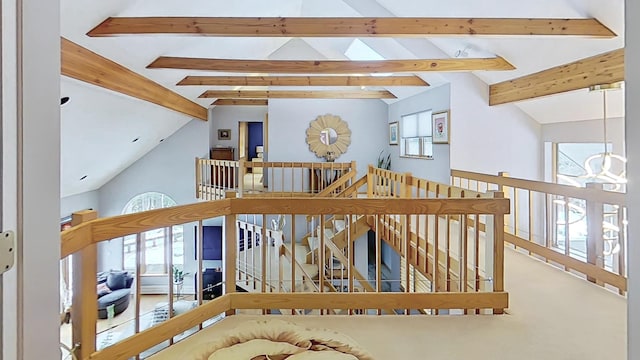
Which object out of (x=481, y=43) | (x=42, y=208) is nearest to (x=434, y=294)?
(x=42, y=208)

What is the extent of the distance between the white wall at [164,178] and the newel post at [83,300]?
8.32 metres

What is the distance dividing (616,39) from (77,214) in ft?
15.0

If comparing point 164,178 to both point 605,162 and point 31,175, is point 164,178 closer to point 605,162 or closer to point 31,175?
point 605,162

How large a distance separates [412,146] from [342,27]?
172 inches

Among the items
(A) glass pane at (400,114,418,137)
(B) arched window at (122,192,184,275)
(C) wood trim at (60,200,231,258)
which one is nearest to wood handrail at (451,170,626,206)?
(C) wood trim at (60,200,231,258)

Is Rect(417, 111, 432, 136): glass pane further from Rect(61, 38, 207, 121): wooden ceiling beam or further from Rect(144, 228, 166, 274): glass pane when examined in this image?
Rect(144, 228, 166, 274): glass pane

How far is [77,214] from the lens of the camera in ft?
5.90

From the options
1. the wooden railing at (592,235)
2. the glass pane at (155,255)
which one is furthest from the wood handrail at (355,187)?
the glass pane at (155,255)

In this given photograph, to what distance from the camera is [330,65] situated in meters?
5.70

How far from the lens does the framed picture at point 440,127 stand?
6.40 m

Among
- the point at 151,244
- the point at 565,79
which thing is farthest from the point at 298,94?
the point at 565,79

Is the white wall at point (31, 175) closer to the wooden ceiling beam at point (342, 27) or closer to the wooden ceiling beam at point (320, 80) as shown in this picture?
the wooden ceiling beam at point (342, 27)

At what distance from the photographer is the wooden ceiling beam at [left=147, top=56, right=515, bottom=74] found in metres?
5.29

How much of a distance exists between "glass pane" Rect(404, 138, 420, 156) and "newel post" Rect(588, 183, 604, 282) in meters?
4.34
